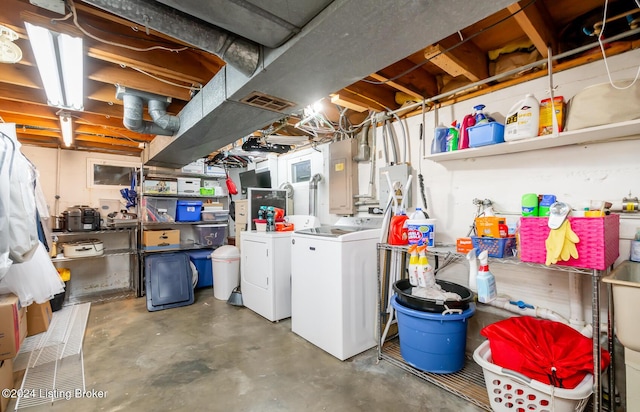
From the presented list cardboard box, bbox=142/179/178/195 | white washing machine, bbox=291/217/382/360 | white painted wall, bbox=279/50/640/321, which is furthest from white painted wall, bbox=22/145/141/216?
white painted wall, bbox=279/50/640/321

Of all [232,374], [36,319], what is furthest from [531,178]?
[36,319]

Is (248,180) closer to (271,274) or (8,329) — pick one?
(271,274)

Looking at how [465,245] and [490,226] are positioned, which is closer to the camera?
[490,226]

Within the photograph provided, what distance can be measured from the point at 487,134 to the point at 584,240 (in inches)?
34.9

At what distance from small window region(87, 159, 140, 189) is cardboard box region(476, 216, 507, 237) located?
4.53 metres

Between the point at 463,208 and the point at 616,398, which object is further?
the point at 463,208

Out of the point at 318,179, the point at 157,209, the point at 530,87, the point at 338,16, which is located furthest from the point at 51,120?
the point at 530,87

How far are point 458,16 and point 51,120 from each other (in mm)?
4321

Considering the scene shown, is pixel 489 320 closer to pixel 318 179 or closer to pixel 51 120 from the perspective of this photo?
pixel 318 179

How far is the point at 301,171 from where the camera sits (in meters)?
4.22

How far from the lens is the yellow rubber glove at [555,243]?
1.37 metres

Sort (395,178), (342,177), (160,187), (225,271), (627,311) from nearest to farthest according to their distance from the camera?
(627,311)
(395,178)
(342,177)
(225,271)
(160,187)

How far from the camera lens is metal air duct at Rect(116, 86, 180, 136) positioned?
2.39m

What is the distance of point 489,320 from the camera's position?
2225 millimetres
